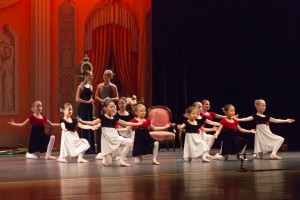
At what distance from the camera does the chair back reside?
12.0m

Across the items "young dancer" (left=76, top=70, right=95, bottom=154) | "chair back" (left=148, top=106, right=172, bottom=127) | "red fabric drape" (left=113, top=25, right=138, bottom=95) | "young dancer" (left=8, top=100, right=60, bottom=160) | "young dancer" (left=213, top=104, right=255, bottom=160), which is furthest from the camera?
"red fabric drape" (left=113, top=25, right=138, bottom=95)

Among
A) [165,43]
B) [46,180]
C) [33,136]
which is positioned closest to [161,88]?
[165,43]

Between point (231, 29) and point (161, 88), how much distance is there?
1.86 m

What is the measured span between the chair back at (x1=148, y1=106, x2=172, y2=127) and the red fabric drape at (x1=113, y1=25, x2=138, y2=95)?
5.66 ft

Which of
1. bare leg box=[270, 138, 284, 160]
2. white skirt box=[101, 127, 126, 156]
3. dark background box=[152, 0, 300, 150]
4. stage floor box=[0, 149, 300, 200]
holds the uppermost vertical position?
dark background box=[152, 0, 300, 150]

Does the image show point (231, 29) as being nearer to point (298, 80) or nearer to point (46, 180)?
point (298, 80)

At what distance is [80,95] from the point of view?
10.6 meters

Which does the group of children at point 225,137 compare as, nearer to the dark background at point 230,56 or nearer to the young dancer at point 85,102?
the young dancer at point 85,102

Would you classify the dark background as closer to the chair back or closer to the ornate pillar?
the chair back

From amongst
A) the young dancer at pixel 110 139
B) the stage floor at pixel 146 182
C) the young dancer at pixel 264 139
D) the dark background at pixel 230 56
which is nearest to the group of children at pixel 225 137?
the young dancer at pixel 264 139

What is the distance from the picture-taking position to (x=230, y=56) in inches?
504

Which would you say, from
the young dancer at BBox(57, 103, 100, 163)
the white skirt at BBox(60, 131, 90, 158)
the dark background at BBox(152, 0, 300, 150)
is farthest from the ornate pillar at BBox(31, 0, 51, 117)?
the white skirt at BBox(60, 131, 90, 158)

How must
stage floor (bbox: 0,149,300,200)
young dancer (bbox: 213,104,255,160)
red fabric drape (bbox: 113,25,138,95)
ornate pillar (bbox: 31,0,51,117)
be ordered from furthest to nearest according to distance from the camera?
red fabric drape (bbox: 113,25,138,95) → ornate pillar (bbox: 31,0,51,117) → young dancer (bbox: 213,104,255,160) → stage floor (bbox: 0,149,300,200)

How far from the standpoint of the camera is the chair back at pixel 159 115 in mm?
12000
